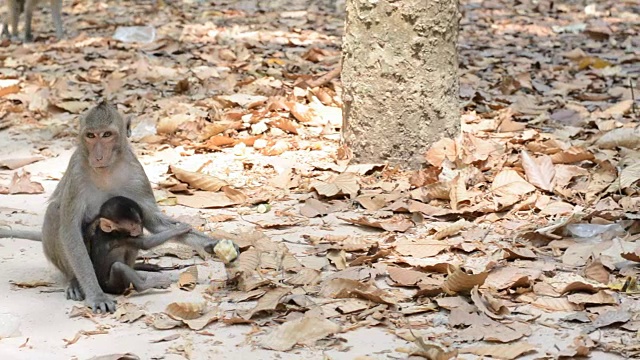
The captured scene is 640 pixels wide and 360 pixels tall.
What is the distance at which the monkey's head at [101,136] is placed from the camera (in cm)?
443

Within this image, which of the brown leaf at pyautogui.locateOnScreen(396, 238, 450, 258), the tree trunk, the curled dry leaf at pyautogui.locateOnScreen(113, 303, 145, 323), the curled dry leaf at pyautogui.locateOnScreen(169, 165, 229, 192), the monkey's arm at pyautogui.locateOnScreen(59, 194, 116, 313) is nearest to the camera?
the curled dry leaf at pyautogui.locateOnScreen(113, 303, 145, 323)

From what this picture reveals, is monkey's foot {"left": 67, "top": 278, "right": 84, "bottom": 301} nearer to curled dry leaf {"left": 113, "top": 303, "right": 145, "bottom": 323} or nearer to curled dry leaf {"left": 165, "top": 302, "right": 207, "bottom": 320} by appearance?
curled dry leaf {"left": 113, "top": 303, "right": 145, "bottom": 323}

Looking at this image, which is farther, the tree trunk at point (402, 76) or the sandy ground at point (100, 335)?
the tree trunk at point (402, 76)

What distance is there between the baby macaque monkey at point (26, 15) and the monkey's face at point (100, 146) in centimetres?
732

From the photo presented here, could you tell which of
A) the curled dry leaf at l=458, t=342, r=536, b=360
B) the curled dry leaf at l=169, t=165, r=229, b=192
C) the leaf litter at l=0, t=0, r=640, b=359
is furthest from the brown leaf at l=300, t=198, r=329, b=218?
the curled dry leaf at l=458, t=342, r=536, b=360

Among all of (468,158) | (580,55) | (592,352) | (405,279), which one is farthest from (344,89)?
(580,55)

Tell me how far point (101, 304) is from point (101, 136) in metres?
0.78

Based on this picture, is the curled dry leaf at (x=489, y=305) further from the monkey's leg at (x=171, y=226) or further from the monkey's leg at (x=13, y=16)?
the monkey's leg at (x=13, y=16)

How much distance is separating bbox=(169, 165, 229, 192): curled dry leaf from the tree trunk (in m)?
0.99

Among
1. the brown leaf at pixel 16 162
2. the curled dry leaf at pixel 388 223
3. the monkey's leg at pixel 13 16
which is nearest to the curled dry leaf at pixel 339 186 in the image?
the curled dry leaf at pixel 388 223

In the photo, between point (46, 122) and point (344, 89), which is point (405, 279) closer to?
point (344, 89)

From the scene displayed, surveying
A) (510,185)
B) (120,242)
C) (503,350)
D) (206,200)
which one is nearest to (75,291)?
(120,242)

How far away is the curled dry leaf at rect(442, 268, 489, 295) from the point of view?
4125 millimetres

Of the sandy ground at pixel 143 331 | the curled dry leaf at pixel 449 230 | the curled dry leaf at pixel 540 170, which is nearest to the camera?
the sandy ground at pixel 143 331
